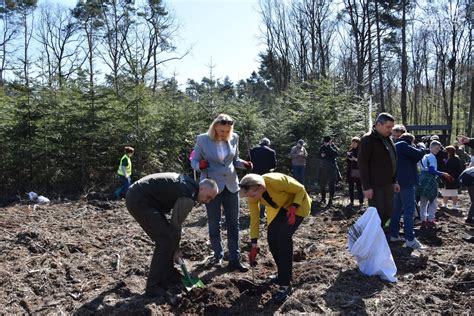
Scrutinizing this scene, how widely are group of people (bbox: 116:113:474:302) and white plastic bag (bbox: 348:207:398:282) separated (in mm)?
536

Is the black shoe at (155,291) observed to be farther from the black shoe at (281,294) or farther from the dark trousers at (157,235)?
the black shoe at (281,294)

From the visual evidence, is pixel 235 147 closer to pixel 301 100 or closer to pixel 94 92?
pixel 94 92

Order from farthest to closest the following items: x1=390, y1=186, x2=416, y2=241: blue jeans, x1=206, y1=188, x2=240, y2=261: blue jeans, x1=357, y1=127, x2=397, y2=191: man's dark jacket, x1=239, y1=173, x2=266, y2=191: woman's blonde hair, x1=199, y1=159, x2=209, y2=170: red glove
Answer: x1=390, y1=186, x2=416, y2=241: blue jeans < x1=357, y1=127, x2=397, y2=191: man's dark jacket < x1=206, y1=188, x2=240, y2=261: blue jeans < x1=199, y1=159, x2=209, y2=170: red glove < x1=239, y1=173, x2=266, y2=191: woman's blonde hair

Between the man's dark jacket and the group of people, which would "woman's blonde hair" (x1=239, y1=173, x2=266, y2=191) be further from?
the man's dark jacket

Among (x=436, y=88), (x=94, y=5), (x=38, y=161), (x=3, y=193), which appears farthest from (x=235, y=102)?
(x=436, y=88)

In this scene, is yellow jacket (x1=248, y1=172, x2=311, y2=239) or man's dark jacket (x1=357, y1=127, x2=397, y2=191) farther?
man's dark jacket (x1=357, y1=127, x2=397, y2=191)

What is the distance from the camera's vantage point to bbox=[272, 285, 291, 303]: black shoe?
4.08 meters

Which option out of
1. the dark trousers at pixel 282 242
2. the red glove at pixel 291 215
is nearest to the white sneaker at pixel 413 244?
the dark trousers at pixel 282 242

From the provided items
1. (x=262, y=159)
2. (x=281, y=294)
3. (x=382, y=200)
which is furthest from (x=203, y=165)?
(x=262, y=159)

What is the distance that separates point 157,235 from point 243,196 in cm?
93

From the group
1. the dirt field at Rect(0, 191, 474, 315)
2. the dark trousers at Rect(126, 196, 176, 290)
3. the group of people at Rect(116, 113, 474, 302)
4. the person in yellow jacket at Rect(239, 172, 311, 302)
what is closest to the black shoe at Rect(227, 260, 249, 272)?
the group of people at Rect(116, 113, 474, 302)

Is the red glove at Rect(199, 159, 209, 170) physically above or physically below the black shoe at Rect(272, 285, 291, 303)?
above

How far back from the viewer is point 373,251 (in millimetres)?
4598

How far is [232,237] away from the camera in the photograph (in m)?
5.06
